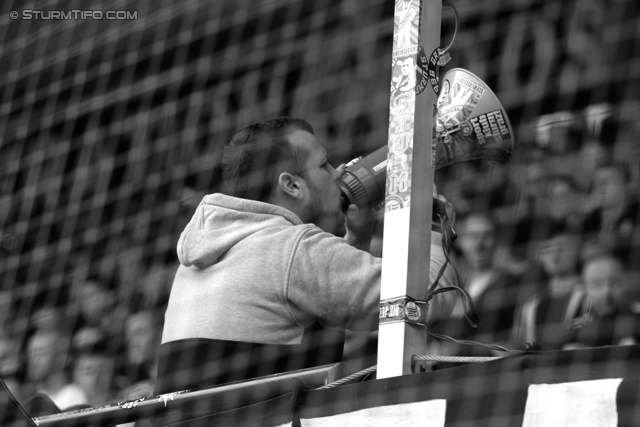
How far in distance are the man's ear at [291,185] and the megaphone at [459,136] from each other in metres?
0.10

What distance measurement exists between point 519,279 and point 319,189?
0.78 meters

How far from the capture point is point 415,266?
1.97 metres

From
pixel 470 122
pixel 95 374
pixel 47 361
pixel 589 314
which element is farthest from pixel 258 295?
pixel 47 361

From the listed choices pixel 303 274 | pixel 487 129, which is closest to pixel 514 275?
pixel 487 129

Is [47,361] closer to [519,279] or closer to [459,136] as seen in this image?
[519,279]

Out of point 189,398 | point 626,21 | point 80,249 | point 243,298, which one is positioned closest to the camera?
point 189,398

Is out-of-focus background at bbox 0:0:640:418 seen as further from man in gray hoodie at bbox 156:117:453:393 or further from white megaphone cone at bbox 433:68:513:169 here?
man in gray hoodie at bbox 156:117:453:393

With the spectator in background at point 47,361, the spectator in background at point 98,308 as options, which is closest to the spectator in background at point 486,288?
the spectator in background at point 98,308

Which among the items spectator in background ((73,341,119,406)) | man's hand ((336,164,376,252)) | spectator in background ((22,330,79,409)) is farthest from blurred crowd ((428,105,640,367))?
spectator in background ((22,330,79,409))

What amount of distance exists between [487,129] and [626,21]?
171 cm

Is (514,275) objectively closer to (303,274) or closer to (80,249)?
(303,274)

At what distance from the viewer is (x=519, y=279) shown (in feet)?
10.1

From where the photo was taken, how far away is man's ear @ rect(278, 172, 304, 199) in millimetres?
2500

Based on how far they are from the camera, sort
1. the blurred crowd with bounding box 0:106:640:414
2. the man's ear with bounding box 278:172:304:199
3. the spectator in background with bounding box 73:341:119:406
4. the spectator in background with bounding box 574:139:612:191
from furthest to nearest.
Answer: the spectator in background with bounding box 73:341:119:406, the spectator in background with bounding box 574:139:612:191, the blurred crowd with bounding box 0:106:640:414, the man's ear with bounding box 278:172:304:199
